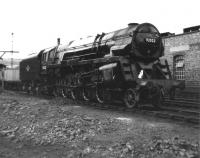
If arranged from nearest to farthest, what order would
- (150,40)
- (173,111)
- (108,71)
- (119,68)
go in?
(173,111) < (119,68) < (108,71) < (150,40)

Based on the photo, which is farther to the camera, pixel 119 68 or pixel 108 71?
pixel 108 71

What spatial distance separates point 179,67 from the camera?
20.3 meters

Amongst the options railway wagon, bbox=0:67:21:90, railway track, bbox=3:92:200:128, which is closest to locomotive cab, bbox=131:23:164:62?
railway track, bbox=3:92:200:128

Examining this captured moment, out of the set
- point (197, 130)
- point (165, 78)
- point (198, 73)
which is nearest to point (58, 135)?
point (197, 130)

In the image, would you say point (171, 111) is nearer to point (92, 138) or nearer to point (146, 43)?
point (146, 43)

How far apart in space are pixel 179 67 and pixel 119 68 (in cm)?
944

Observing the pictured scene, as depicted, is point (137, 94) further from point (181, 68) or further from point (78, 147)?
point (181, 68)

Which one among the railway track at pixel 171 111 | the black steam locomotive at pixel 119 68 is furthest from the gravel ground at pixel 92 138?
the black steam locomotive at pixel 119 68

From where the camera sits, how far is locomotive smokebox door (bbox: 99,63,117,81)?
1209 cm

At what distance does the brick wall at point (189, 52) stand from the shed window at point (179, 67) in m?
0.27

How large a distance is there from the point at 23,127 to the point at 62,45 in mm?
10130

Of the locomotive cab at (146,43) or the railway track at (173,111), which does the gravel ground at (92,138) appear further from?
the locomotive cab at (146,43)

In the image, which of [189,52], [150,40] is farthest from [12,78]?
[150,40]

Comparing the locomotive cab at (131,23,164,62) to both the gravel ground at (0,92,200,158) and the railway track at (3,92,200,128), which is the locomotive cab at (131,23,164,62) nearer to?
the railway track at (3,92,200,128)
